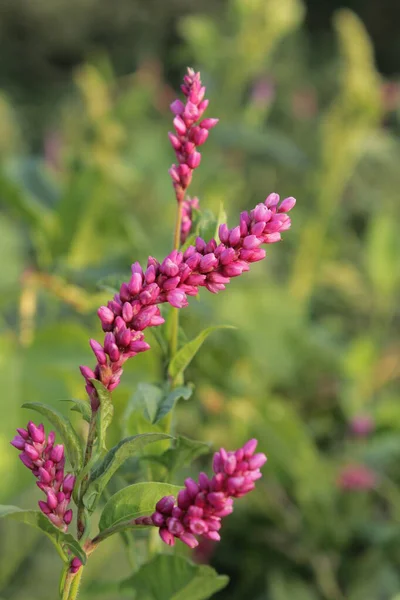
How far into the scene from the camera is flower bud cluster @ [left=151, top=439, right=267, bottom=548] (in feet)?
1.11

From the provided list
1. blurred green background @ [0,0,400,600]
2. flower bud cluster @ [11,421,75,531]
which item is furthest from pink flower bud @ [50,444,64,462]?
blurred green background @ [0,0,400,600]

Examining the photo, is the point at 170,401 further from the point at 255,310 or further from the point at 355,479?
the point at 255,310

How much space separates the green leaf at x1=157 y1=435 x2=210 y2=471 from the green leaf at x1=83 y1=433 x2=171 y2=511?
0.21 feet

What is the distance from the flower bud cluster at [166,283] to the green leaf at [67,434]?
2 cm

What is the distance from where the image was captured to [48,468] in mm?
353

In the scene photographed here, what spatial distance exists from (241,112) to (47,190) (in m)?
0.72

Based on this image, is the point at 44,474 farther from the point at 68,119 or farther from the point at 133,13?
the point at 133,13

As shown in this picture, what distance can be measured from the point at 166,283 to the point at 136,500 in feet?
0.33

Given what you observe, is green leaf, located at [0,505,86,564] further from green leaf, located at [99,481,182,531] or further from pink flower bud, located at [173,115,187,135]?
pink flower bud, located at [173,115,187,135]

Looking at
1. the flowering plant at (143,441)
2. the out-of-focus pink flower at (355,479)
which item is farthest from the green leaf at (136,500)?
the out-of-focus pink flower at (355,479)

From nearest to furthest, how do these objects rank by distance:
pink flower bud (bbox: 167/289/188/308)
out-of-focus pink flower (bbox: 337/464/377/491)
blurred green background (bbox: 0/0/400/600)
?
pink flower bud (bbox: 167/289/188/308) → blurred green background (bbox: 0/0/400/600) → out-of-focus pink flower (bbox: 337/464/377/491)

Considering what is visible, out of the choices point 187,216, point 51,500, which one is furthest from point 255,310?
point 51,500

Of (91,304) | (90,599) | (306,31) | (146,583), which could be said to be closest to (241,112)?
(91,304)

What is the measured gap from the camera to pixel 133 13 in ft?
12.9
